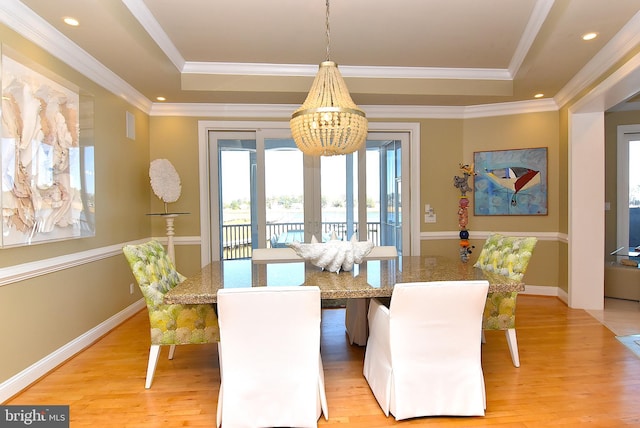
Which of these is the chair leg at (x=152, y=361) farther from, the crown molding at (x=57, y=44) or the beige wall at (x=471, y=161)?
the beige wall at (x=471, y=161)

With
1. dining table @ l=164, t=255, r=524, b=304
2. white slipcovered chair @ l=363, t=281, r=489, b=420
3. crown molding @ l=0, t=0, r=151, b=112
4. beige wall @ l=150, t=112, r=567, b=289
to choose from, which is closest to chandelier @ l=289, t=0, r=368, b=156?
dining table @ l=164, t=255, r=524, b=304

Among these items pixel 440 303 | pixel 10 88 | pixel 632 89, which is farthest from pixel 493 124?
pixel 10 88

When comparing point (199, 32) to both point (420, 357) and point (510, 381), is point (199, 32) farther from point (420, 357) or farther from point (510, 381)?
point (510, 381)

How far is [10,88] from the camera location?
2227mm

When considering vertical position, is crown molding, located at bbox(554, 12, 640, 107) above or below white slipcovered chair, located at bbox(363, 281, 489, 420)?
above

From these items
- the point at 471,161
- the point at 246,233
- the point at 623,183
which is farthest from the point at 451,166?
the point at 246,233

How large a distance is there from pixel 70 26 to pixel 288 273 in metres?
2.31

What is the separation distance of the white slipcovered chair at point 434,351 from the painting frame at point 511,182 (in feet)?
10.3

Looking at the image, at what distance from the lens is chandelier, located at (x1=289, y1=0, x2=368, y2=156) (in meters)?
2.31

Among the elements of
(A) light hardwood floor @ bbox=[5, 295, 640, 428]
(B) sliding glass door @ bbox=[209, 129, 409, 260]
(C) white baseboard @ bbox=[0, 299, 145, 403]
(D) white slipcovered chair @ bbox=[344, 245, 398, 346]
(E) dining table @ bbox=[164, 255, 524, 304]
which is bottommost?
(A) light hardwood floor @ bbox=[5, 295, 640, 428]

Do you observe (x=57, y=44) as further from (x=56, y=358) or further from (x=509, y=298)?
(x=509, y=298)

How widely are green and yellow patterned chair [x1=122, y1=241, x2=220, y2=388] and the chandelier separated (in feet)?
4.23

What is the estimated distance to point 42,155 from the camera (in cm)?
253

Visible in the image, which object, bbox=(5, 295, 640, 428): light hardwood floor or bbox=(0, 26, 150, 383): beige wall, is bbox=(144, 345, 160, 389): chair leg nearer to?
bbox=(5, 295, 640, 428): light hardwood floor
